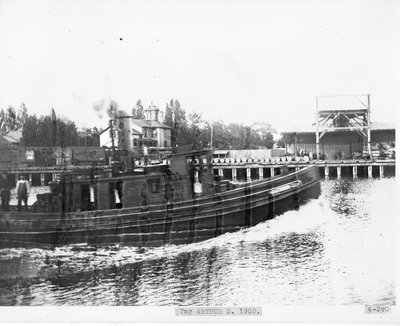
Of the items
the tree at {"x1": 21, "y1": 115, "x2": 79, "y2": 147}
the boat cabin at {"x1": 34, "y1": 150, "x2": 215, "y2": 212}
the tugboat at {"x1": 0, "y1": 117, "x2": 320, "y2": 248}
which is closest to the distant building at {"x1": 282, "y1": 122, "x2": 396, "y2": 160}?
the tugboat at {"x1": 0, "y1": 117, "x2": 320, "y2": 248}

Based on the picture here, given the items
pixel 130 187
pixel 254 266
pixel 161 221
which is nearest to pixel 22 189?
pixel 130 187

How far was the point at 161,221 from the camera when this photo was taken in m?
3.79

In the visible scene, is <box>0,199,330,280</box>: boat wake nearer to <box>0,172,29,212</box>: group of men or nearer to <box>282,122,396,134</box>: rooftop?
<box>0,172,29,212</box>: group of men

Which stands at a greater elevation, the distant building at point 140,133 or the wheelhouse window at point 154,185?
the distant building at point 140,133

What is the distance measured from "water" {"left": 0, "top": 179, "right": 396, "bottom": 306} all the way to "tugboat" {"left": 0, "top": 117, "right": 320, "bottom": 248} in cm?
11

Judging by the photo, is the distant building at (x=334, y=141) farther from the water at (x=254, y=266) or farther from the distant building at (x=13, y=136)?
the distant building at (x=13, y=136)

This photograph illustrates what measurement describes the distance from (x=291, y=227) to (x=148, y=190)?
1418 mm

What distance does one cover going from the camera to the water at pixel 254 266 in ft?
10.8

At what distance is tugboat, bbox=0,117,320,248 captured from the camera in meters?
3.72

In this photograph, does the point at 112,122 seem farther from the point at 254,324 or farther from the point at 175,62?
the point at 254,324

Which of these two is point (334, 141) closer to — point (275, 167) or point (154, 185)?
point (275, 167)

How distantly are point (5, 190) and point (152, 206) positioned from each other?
4.54ft

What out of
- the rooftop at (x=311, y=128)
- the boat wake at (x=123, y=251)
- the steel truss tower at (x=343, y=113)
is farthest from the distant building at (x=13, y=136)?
the steel truss tower at (x=343, y=113)

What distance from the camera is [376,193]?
340 cm
